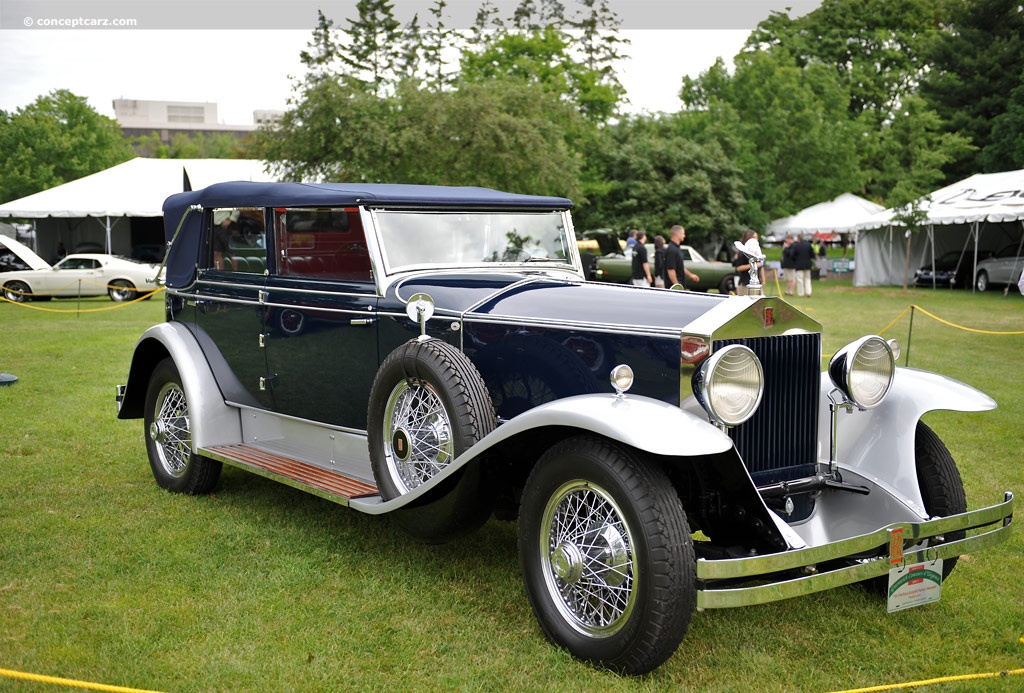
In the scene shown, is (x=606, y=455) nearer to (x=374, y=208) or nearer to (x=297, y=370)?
(x=374, y=208)

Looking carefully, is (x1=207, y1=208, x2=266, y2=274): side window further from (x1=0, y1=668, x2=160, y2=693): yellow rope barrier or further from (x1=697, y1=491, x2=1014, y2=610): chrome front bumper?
(x1=697, y1=491, x2=1014, y2=610): chrome front bumper

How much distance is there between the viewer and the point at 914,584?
3.48 meters

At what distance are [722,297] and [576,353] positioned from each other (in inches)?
27.9

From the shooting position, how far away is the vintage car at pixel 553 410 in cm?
337

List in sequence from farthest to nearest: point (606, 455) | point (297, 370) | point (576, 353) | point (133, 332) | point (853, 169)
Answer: point (853, 169) < point (133, 332) < point (297, 370) < point (576, 353) < point (606, 455)

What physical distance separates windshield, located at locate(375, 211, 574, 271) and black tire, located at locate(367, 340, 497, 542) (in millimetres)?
812

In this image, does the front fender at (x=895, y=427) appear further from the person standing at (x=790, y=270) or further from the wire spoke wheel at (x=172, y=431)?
the person standing at (x=790, y=270)

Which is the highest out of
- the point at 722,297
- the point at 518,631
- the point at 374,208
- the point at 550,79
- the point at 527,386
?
the point at 550,79

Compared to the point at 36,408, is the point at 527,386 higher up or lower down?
higher up

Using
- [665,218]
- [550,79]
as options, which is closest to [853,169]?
[665,218]

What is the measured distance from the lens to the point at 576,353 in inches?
161

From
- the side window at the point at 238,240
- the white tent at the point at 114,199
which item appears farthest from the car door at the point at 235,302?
the white tent at the point at 114,199

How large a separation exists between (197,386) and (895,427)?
4071 millimetres

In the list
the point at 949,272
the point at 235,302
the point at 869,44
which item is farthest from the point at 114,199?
the point at 869,44
